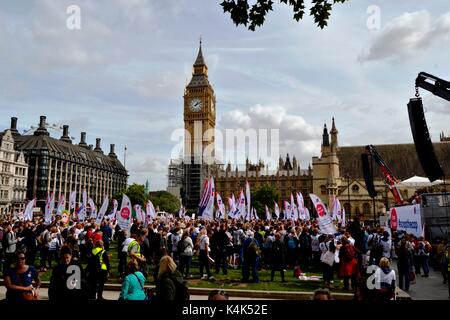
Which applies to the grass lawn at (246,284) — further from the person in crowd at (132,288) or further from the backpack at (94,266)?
the person in crowd at (132,288)

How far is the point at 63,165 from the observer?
9894 cm

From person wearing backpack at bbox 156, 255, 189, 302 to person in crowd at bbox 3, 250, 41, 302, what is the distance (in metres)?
2.38

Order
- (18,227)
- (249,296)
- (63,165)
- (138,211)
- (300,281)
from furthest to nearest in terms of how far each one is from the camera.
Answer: (63,165) → (138,211) → (18,227) → (300,281) → (249,296)

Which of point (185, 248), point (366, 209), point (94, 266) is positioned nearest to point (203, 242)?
point (185, 248)

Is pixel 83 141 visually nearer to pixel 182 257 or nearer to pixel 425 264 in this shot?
pixel 182 257

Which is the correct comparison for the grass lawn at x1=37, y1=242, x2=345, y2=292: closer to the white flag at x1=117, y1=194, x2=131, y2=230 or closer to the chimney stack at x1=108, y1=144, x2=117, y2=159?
the white flag at x1=117, y1=194, x2=131, y2=230

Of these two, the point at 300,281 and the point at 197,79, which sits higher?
the point at 197,79

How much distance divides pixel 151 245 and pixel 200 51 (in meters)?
143

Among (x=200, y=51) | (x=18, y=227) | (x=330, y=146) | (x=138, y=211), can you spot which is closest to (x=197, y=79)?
(x=200, y=51)

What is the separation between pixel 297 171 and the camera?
12369 cm

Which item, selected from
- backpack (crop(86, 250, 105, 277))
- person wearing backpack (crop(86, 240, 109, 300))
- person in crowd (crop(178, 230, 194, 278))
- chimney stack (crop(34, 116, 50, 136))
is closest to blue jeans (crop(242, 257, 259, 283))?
person in crowd (crop(178, 230, 194, 278))

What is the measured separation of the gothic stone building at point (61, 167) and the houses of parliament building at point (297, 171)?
22.3 metres

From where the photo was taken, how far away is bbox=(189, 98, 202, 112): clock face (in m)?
140
